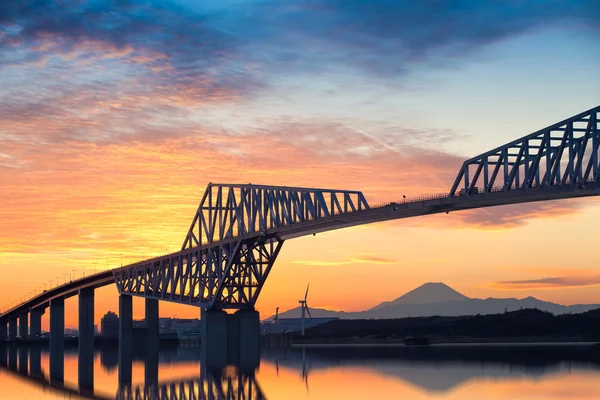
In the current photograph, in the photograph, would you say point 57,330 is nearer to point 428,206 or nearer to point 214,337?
point 214,337

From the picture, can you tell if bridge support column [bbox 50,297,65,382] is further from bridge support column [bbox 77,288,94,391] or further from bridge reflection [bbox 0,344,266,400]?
bridge reflection [bbox 0,344,266,400]

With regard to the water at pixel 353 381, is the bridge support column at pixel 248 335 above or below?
above

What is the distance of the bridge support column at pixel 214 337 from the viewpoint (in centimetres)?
11838

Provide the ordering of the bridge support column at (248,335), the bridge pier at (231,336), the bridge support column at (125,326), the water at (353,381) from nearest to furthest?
the water at (353,381), the bridge pier at (231,336), the bridge support column at (248,335), the bridge support column at (125,326)

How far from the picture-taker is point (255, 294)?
126m

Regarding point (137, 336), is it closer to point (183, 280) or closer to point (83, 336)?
point (83, 336)

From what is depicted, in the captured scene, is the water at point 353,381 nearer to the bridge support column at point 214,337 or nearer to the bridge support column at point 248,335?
the bridge support column at point 214,337

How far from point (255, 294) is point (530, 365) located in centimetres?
4054

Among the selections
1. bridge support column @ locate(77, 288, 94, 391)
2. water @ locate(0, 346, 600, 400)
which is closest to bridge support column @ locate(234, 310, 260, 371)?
water @ locate(0, 346, 600, 400)

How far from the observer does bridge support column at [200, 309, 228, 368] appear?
118375 mm

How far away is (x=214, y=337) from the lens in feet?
403

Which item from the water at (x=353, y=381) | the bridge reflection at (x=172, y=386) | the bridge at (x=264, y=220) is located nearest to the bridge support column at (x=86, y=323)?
the bridge at (x=264, y=220)

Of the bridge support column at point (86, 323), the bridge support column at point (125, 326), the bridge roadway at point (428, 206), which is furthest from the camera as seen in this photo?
the bridge support column at point (86, 323)

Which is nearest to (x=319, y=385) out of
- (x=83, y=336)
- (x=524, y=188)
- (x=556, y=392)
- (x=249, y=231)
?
(x=556, y=392)
